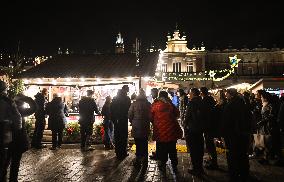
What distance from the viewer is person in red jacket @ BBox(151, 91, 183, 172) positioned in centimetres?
650

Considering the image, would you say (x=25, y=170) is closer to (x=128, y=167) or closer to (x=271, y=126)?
(x=128, y=167)

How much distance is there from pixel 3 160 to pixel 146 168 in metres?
3.09

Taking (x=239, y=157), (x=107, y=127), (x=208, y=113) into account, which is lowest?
(x=239, y=157)

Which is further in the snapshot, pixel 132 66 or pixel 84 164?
pixel 132 66

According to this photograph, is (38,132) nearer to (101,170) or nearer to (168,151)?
(101,170)

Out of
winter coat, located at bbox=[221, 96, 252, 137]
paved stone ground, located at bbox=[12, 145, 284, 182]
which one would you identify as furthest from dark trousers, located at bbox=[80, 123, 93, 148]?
winter coat, located at bbox=[221, 96, 252, 137]

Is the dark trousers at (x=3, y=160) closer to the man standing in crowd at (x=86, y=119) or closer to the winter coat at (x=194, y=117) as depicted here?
the winter coat at (x=194, y=117)

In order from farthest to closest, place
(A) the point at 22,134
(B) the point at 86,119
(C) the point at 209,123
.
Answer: (B) the point at 86,119
(C) the point at 209,123
(A) the point at 22,134

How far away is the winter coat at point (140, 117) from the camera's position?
700 cm

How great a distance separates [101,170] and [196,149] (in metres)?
2.14

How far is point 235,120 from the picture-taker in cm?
580

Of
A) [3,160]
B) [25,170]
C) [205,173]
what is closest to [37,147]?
[25,170]

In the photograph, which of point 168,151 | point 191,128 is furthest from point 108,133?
point 191,128

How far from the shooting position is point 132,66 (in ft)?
48.3
